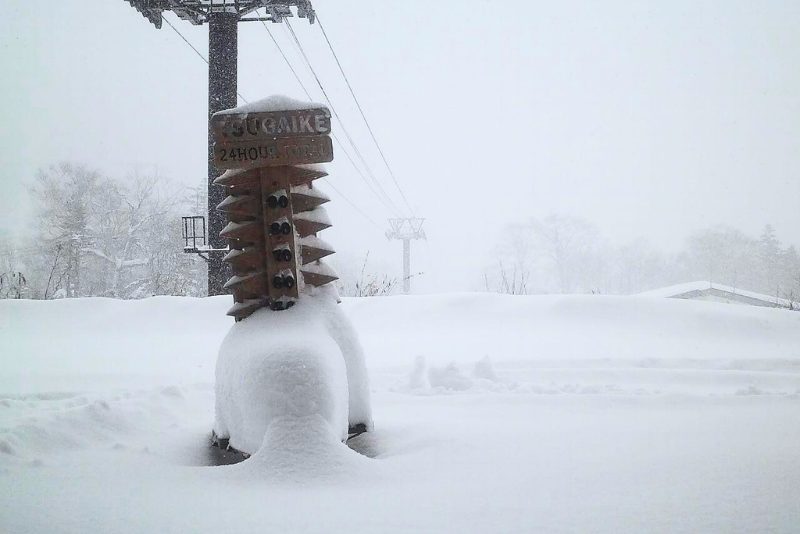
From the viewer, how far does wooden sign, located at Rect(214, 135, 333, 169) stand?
92.0 inches

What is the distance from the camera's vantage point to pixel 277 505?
1.44 metres

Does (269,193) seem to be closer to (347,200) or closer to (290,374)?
(290,374)

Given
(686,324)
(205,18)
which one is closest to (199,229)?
(205,18)

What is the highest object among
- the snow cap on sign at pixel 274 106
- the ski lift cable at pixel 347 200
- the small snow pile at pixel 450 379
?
the ski lift cable at pixel 347 200

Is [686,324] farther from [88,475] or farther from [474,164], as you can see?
[474,164]

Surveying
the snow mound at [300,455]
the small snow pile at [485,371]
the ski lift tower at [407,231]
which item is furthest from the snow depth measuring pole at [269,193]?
the ski lift tower at [407,231]

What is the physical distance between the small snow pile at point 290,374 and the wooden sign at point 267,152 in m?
0.64

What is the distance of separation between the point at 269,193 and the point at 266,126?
0.30 meters

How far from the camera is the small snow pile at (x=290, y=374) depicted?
6.17 feet

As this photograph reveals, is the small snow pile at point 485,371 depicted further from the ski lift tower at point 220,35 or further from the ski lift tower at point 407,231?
the ski lift tower at point 407,231

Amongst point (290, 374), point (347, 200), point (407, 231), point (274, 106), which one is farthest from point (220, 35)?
point (407, 231)

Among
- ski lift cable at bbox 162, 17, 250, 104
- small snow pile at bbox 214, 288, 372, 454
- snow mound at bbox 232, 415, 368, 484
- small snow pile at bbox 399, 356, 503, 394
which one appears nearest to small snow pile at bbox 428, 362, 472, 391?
small snow pile at bbox 399, 356, 503, 394

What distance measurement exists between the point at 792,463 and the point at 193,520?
1.80 metres

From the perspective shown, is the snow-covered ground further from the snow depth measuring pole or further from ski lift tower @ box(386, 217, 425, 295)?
ski lift tower @ box(386, 217, 425, 295)
